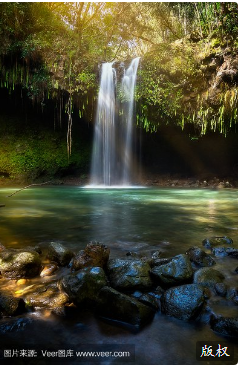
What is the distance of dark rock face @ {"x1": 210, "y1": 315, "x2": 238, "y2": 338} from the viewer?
6.54ft

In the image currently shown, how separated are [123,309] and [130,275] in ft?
1.74

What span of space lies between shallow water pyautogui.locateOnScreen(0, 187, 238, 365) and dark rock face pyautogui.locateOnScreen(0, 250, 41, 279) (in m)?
0.83

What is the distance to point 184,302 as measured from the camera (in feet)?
7.54

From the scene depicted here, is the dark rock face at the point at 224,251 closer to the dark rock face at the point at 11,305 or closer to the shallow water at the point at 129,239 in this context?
the shallow water at the point at 129,239

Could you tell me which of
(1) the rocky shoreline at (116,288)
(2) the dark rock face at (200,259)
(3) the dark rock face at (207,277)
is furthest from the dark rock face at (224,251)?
(3) the dark rock face at (207,277)

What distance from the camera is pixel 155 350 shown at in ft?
6.20

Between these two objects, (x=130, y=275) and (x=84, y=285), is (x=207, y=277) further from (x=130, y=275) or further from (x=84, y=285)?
(x=84, y=285)

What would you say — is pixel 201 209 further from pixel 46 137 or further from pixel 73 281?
pixel 46 137

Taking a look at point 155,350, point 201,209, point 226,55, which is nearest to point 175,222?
point 201,209

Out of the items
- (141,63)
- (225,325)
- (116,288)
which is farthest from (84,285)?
(141,63)

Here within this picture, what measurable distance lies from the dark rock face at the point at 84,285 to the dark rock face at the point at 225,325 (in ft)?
3.46

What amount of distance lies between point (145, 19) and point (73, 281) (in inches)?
782

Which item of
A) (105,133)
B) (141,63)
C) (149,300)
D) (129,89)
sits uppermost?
(141,63)

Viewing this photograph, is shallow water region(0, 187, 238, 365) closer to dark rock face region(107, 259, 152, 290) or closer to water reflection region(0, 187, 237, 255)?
water reflection region(0, 187, 237, 255)
